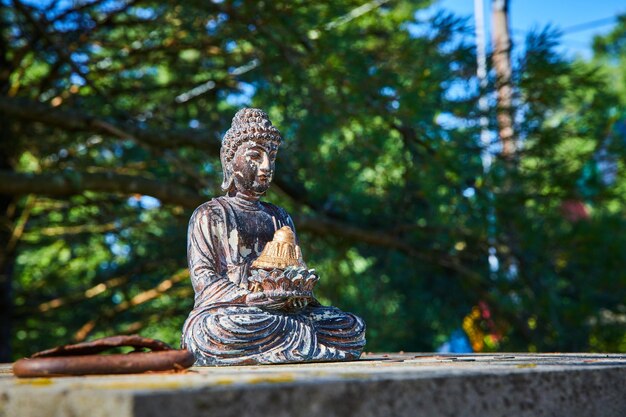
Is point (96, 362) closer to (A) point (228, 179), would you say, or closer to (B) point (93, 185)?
(A) point (228, 179)

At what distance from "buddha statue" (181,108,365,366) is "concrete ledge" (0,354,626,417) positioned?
4.13 feet

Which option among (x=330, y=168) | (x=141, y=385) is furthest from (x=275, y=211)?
(x=141, y=385)

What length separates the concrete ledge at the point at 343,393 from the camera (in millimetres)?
2365

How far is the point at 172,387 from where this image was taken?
2.41 metres

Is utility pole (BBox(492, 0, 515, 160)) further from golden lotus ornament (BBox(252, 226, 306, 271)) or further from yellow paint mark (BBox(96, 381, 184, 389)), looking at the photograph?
yellow paint mark (BBox(96, 381, 184, 389))

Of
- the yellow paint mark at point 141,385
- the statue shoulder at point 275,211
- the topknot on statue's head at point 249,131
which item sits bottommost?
the yellow paint mark at point 141,385

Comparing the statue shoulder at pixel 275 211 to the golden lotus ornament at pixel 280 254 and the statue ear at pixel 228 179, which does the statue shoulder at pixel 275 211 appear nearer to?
the statue ear at pixel 228 179

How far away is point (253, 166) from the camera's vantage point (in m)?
4.96

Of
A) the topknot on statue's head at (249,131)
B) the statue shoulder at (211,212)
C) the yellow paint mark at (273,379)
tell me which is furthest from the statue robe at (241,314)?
the yellow paint mark at (273,379)

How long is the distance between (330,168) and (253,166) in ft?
6.90

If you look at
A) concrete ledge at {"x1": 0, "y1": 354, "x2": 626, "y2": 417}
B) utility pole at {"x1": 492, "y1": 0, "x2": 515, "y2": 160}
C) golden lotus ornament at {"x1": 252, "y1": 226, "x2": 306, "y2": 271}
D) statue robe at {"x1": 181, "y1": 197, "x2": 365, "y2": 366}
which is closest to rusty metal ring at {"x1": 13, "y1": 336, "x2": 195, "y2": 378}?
concrete ledge at {"x1": 0, "y1": 354, "x2": 626, "y2": 417}

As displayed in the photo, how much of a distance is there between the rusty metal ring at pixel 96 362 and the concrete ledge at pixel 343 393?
6 centimetres

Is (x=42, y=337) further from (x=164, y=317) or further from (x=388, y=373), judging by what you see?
(x=388, y=373)

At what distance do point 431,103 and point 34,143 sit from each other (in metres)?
3.37
